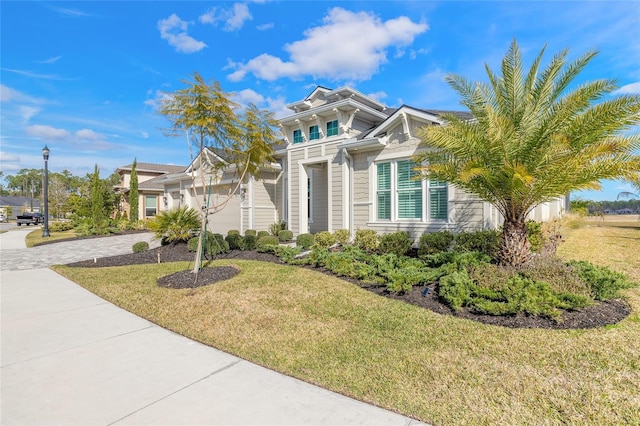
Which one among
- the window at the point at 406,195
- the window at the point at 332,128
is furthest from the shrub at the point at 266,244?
the window at the point at 332,128

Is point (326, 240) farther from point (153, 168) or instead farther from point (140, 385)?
point (153, 168)

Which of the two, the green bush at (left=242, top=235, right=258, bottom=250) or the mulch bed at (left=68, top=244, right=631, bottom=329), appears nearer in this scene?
the mulch bed at (left=68, top=244, right=631, bottom=329)

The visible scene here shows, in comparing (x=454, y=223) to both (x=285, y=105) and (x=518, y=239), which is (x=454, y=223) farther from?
(x=285, y=105)

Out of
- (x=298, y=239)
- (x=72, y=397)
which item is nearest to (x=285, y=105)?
(x=298, y=239)

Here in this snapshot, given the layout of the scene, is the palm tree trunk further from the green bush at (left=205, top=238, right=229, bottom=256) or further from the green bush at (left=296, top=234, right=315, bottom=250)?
the green bush at (left=205, top=238, right=229, bottom=256)

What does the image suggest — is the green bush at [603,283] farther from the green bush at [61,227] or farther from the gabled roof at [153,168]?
the gabled roof at [153,168]

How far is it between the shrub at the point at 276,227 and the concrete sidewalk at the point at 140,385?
9.68m

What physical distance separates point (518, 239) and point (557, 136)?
192cm

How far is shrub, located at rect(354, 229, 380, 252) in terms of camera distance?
1028 cm

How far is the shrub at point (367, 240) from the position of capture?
33.7ft

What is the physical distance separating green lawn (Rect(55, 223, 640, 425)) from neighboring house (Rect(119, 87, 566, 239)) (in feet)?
12.7

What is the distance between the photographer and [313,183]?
50.7ft

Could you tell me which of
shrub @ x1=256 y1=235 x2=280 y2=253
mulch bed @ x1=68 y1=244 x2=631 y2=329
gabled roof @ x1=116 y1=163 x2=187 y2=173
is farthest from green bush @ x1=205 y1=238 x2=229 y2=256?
gabled roof @ x1=116 y1=163 x2=187 y2=173

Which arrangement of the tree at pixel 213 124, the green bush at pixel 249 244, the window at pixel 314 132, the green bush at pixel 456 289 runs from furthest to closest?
1. the window at pixel 314 132
2. the green bush at pixel 249 244
3. the tree at pixel 213 124
4. the green bush at pixel 456 289
